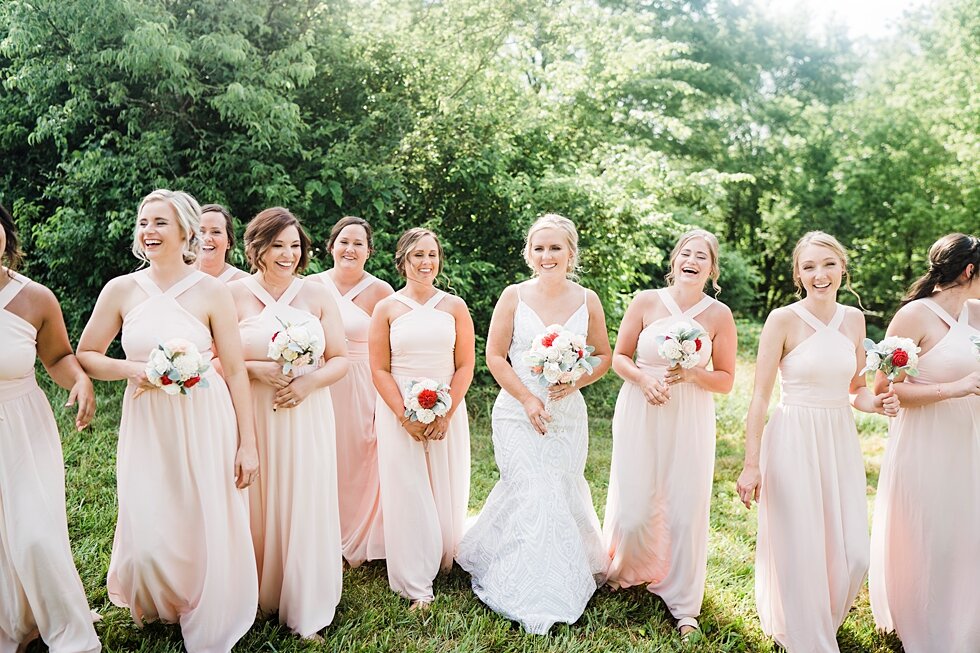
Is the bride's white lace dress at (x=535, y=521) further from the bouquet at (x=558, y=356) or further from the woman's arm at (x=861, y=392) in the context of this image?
the woman's arm at (x=861, y=392)

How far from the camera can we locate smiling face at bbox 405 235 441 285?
523cm

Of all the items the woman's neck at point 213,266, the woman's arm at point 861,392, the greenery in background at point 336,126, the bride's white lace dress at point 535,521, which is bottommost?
the bride's white lace dress at point 535,521

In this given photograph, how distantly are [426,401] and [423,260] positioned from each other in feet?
3.31

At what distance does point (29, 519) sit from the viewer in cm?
377

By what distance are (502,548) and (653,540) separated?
1036mm

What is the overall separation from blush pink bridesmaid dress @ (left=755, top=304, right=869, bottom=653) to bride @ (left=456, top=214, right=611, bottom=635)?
1.27m

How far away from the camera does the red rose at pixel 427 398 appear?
16.2 ft

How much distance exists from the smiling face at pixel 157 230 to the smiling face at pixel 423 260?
1648mm

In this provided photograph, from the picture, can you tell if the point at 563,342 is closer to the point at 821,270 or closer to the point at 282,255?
the point at 821,270

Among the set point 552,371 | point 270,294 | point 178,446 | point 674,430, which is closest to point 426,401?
point 552,371

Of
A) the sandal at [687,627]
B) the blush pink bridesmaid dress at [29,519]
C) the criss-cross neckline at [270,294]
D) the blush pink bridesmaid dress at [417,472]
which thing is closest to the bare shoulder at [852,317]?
the sandal at [687,627]

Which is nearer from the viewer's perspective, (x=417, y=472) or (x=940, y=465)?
(x=940, y=465)

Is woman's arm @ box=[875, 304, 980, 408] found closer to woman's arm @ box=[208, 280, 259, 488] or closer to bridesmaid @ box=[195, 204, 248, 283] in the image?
woman's arm @ box=[208, 280, 259, 488]

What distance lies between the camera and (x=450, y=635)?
463cm
